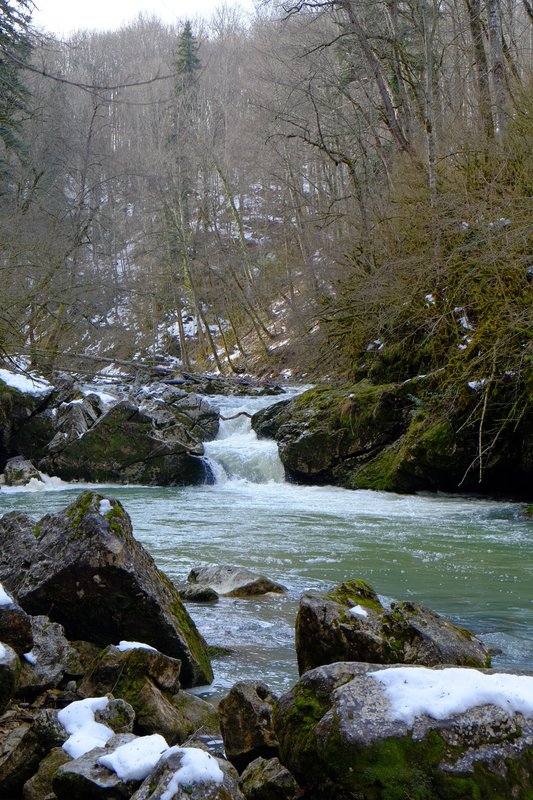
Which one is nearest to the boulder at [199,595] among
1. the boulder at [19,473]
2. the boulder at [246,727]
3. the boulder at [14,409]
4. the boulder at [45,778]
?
the boulder at [246,727]

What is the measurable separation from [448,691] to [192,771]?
0.90m

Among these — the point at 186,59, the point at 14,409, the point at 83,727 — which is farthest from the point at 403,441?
the point at 186,59

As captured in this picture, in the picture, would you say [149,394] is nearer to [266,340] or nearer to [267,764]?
[266,340]

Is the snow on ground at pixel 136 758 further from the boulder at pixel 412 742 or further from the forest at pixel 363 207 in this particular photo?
the forest at pixel 363 207

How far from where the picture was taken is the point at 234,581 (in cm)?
650

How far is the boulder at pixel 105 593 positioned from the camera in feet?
13.9

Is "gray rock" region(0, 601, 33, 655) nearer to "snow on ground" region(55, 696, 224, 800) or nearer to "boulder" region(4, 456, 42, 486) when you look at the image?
"snow on ground" region(55, 696, 224, 800)

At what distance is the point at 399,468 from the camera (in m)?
12.8

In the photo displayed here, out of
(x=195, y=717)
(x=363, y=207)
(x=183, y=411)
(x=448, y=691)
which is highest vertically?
(x=363, y=207)

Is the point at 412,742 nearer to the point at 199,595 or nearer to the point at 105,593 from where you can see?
the point at 105,593

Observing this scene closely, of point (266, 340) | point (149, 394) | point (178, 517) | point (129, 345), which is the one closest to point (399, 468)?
point (178, 517)

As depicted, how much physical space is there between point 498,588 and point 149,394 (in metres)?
12.8

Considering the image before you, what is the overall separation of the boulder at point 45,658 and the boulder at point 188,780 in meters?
1.24

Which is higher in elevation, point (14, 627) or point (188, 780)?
A: point (14, 627)
